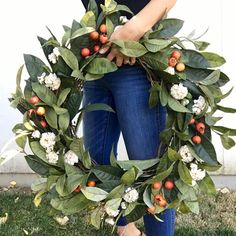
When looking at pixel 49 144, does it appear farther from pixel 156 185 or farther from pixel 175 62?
pixel 175 62

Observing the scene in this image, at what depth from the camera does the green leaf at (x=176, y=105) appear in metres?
1.92

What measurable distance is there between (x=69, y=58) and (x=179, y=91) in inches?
15.6

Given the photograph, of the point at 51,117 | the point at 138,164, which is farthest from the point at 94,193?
the point at 51,117

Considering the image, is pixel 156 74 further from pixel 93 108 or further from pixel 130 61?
pixel 93 108

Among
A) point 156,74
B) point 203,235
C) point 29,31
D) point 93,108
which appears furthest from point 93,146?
point 29,31

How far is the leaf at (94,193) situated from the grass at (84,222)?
0.94 metres

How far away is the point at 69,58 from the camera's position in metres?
1.90

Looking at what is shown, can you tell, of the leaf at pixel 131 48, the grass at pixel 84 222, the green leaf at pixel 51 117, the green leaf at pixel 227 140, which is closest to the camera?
the leaf at pixel 131 48

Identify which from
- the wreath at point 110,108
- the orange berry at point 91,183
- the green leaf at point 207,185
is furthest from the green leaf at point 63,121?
the green leaf at point 207,185

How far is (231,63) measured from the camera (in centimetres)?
326

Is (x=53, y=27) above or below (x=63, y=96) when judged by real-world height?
below

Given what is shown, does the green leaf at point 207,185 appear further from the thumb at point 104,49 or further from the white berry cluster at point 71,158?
the thumb at point 104,49

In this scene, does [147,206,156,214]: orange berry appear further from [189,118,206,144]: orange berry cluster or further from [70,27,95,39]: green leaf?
[70,27,95,39]: green leaf

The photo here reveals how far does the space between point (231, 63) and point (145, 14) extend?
1530mm
